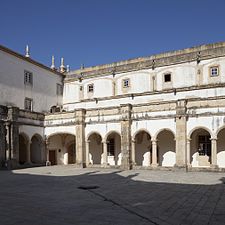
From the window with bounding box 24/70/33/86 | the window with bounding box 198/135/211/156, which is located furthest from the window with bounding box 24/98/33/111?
the window with bounding box 198/135/211/156

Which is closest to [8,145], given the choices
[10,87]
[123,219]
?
[10,87]

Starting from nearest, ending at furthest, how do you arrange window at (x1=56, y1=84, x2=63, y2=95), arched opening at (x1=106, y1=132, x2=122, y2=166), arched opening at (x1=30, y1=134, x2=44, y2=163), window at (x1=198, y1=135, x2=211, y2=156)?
window at (x1=198, y1=135, x2=211, y2=156) → arched opening at (x1=106, y1=132, x2=122, y2=166) → arched opening at (x1=30, y1=134, x2=44, y2=163) → window at (x1=56, y1=84, x2=63, y2=95)

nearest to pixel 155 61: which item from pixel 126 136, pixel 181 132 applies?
pixel 126 136

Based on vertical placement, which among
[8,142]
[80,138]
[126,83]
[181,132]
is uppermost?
[126,83]

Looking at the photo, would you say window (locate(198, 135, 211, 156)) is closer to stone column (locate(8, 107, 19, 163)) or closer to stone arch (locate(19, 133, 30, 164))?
stone arch (locate(19, 133, 30, 164))

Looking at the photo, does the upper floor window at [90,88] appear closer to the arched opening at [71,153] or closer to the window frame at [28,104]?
the arched opening at [71,153]

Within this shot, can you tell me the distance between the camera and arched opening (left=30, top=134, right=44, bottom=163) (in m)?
25.7

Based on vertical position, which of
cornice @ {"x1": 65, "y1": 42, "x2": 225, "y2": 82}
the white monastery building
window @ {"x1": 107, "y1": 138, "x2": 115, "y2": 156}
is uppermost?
cornice @ {"x1": 65, "y1": 42, "x2": 225, "y2": 82}

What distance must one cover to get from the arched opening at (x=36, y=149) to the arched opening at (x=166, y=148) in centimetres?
1079

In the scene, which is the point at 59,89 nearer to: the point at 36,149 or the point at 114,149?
the point at 36,149

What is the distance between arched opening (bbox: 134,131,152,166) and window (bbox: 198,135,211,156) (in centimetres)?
A: 416

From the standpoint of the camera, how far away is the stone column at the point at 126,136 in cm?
2122

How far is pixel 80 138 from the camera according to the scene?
77.0 ft

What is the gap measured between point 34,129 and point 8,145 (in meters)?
3.69
